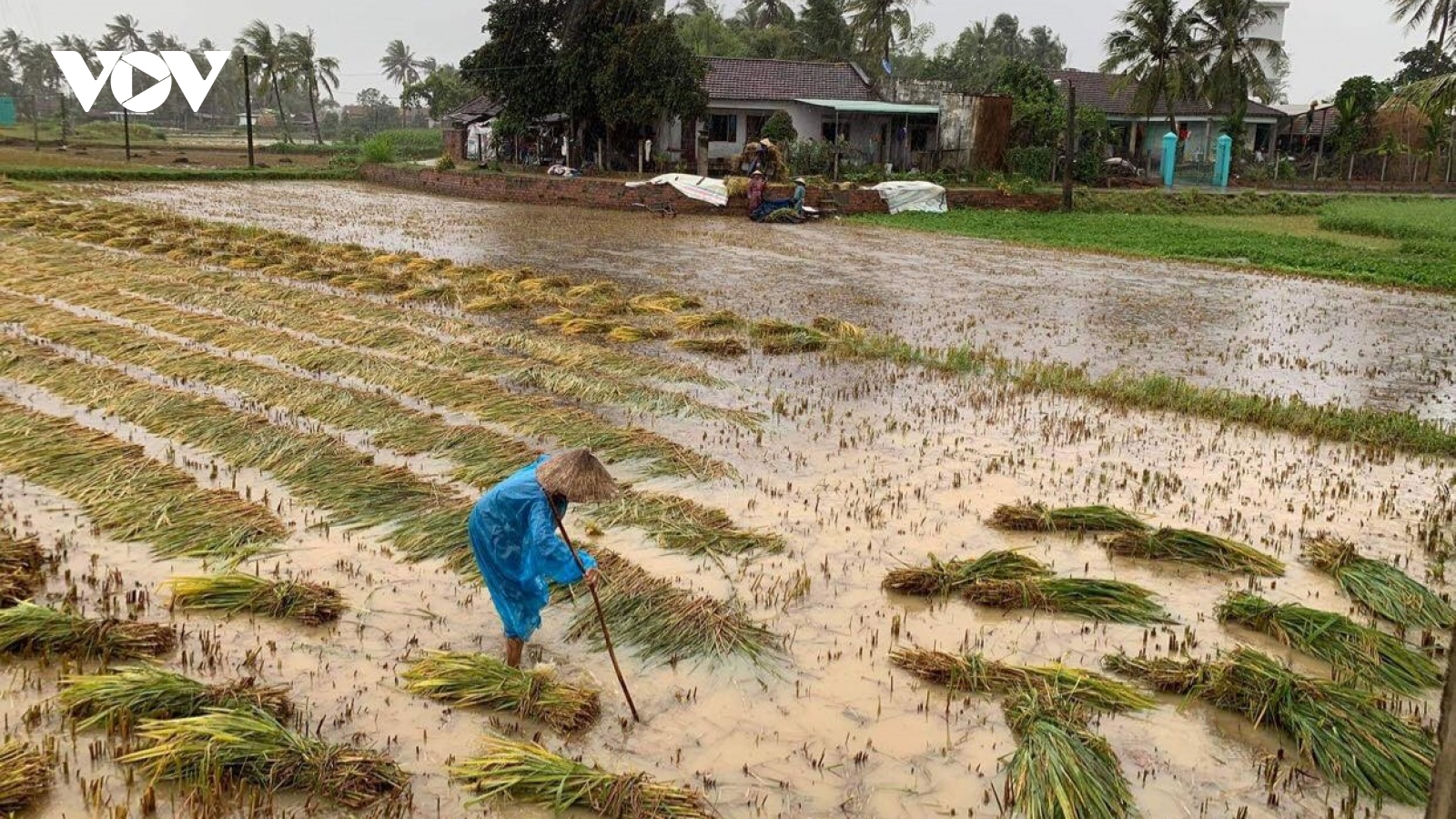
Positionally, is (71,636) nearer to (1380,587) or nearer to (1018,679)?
(1018,679)

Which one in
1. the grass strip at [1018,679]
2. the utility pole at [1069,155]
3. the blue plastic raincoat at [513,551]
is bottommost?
the grass strip at [1018,679]

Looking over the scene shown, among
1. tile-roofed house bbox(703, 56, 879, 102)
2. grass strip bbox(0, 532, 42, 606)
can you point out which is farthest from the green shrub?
grass strip bbox(0, 532, 42, 606)

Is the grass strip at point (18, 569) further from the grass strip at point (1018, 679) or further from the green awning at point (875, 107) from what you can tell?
the green awning at point (875, 107)

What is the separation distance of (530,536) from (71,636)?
1.68 m

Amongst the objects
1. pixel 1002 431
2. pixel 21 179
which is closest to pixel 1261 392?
pixel 1002 431

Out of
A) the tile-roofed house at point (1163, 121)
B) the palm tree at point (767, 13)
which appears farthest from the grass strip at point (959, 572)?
the palm tree at point (767, 13)

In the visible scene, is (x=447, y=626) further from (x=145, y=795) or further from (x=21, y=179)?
(x=21, y=179)

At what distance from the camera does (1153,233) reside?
20.4m

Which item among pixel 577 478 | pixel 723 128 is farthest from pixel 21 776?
pixel 723 128

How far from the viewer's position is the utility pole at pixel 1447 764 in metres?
2.22

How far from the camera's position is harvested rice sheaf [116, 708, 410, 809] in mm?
3137

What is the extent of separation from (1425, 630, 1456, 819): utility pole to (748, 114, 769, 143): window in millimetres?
28797

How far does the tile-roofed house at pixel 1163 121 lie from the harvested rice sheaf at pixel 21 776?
35331 mm

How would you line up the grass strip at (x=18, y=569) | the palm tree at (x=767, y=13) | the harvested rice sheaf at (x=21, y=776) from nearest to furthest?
the harvested rice sheaf at (x=21, y=776) < the grass strip at (x=18, y=569) < the palm tree at (x=767, y=13)
